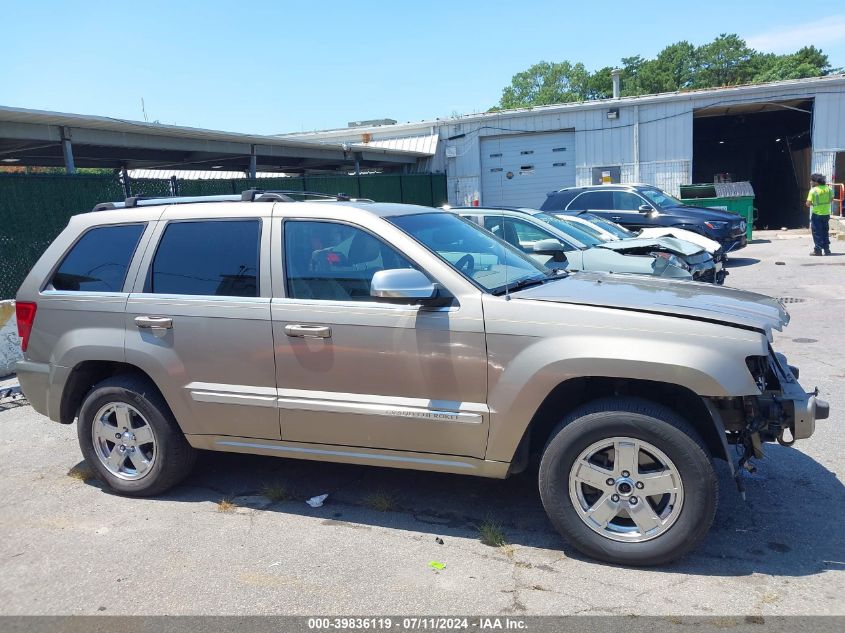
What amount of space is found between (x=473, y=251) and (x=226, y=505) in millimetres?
2251

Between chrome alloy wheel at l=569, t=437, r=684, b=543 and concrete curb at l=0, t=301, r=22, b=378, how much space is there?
6982 millimetres

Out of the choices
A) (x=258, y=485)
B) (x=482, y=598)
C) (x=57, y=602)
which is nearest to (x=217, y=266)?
(x=258, y=485)

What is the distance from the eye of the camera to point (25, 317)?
4.86m

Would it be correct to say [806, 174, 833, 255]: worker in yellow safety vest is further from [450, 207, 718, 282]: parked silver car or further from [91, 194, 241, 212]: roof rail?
[91, 194, 241, 212]: roof rail

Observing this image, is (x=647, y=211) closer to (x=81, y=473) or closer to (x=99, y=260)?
(x=99, y=260)

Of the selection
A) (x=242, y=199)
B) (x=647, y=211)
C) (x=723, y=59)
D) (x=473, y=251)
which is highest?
(x=723, y=59)

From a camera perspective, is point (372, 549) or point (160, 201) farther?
point (160, 201)

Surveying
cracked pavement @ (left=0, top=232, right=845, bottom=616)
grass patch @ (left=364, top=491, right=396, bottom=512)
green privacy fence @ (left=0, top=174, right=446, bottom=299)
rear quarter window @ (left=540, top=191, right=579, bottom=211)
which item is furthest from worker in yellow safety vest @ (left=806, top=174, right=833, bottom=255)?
grass patch @ (left=364, top=491, right=396, bottom=512)

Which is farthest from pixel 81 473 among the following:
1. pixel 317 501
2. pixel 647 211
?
pixel 647 211

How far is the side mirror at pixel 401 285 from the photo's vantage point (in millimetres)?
3695

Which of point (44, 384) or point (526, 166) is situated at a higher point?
point (526, 166)

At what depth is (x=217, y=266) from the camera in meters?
4.45

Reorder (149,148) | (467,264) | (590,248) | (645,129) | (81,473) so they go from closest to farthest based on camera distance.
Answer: (467,264), (81,473), (590,248), (149,148), (645,129)

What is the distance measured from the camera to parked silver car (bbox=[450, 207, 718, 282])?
9109 millimetres
